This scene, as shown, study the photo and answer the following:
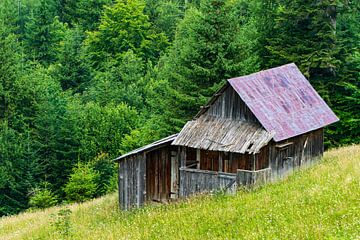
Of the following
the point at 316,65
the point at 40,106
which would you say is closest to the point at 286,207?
the point at 316,65

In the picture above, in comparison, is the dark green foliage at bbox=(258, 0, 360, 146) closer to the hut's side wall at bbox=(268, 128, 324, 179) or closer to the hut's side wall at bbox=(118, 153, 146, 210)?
the hut's side wall at bbox=(268, 128, 324, 179)

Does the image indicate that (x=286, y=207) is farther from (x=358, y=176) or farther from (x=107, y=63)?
(x=107, y=63)

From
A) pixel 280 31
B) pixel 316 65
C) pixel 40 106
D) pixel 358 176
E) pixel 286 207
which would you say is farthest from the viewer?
pixel 40 106

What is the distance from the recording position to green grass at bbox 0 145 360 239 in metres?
13.7

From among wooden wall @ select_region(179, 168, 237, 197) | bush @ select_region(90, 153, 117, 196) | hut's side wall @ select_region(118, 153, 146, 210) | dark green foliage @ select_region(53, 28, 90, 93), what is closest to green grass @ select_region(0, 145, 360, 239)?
hut's side wall @ select_region(118, 153, 146, 210)

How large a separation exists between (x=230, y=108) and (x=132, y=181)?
5.56 m

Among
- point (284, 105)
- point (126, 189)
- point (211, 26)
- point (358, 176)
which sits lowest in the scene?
point (126, 189)

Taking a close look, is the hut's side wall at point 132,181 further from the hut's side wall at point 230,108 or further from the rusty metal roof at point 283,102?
the rusty metal roof at point 283,102

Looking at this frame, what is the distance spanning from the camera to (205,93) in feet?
110

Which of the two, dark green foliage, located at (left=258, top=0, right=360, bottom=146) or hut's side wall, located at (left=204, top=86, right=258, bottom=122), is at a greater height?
dark green foliage, located at (left=258, top=0, right=360, bottom=146)

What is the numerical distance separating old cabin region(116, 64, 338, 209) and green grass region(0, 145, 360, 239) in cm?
124

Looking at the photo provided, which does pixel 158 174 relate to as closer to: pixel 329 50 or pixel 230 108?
pixel 230 108

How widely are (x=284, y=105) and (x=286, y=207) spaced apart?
378 inches

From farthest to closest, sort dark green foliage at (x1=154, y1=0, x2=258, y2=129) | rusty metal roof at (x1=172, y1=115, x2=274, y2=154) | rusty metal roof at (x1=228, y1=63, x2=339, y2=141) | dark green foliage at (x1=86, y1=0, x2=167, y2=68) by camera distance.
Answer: dark green foliage at (x1=86, y1=0, x2=167, y2=68)
dark green foliage at (x1=154, y1=0, x2=258, y2=129)
rusty metal roof at (x1=228, y1=63, x2=339, y2=141)
rusty metal roof at (x1=172, y1=115, x2=274, y2=154)
